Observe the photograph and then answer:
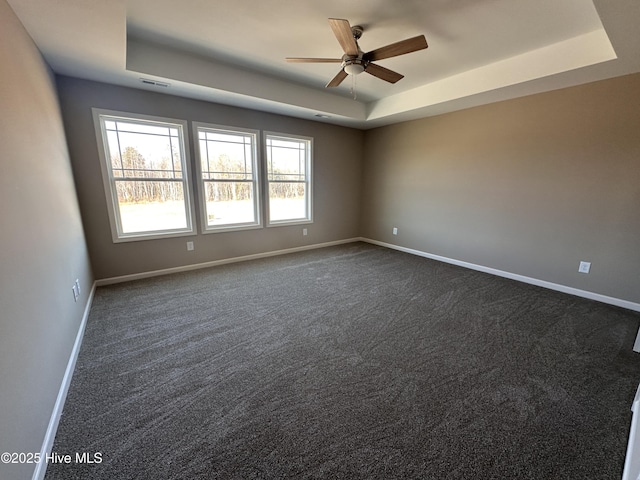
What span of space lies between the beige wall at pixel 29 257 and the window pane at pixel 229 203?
70.7 inches

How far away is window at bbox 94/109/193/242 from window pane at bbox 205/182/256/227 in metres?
0.32

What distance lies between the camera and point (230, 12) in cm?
217

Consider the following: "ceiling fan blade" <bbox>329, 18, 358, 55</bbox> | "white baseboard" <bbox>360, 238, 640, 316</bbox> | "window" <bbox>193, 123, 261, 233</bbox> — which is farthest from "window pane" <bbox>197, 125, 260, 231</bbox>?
"white baseboard" <bbox>360, 238, 640, 316</bbox>

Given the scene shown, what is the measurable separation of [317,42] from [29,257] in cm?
290

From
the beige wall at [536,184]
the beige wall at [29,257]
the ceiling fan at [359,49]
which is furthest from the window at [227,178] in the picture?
the beige wall at [536,184]

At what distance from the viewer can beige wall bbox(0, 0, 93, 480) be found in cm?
112

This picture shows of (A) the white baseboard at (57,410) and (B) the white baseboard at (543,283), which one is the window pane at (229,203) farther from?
(B) the white baseboard at (543,283)

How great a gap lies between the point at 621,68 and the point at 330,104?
10.6 ft

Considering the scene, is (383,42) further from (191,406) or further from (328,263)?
(191,406)

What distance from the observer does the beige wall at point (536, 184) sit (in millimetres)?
2820

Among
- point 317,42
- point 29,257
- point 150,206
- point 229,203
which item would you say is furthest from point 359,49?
point 150,206

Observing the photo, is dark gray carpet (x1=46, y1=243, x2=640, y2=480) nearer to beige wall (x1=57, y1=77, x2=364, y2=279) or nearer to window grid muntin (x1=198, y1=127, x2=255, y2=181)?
beige wall (x1=57, y1=77, x2=364, y2=279)

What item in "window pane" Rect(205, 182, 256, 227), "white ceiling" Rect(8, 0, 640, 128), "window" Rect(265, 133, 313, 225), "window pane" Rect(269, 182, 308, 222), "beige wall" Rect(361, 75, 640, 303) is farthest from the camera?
"window pane" Rect(269, 182, 308, 222)

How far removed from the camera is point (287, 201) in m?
4.91
